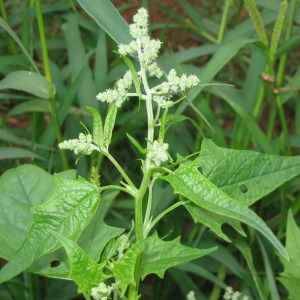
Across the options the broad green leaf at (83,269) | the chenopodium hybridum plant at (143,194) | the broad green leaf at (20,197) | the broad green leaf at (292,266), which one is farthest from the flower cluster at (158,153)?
the broad green leaf at (292,266)

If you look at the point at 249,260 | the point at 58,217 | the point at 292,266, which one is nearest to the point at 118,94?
the point at 58,217

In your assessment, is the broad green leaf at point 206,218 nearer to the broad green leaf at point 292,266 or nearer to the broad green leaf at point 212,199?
the broad green leaf at point 212,199

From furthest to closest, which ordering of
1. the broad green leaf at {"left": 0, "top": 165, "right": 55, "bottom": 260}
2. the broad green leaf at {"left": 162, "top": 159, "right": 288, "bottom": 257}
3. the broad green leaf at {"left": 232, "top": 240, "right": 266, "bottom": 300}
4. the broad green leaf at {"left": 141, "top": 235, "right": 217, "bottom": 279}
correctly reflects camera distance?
the broad green leaf at {"left": 232, "top": 240, "right": 266, "bottom": 300}
the broad green leaf at {"left": 0, "top": 165, "right": 55, "bottom": 260}
the broad green leaf at {"left": 141, "top": 235, "right": 217, "bottom": 279}
the broad green leaf at {"left": 162, "top": 159, "right": 288, "bottom": 257}

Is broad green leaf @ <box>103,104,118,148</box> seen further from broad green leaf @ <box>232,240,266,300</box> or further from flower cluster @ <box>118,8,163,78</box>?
broad green leaf @ <box>232,240,266,300</box>

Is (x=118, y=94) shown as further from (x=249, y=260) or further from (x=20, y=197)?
(x=249, y=260)

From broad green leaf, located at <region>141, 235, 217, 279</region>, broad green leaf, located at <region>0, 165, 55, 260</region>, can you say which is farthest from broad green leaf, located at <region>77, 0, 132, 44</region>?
broad green leaf, located at <region>141, 235, 217, 279</region>

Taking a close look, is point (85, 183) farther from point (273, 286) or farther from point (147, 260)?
point (273, 286)
